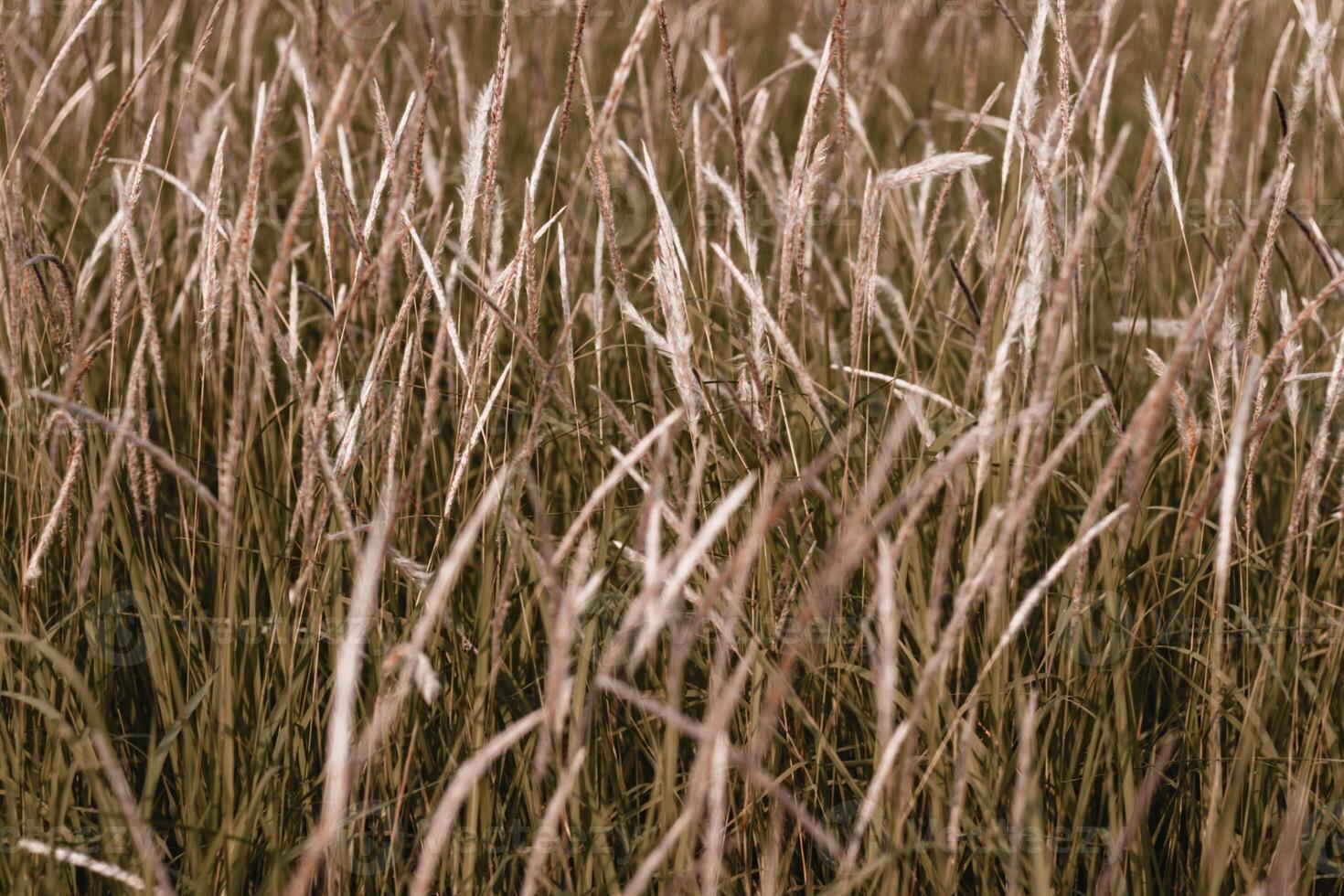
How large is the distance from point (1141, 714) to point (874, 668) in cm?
40

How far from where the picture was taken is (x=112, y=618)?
1296 mm

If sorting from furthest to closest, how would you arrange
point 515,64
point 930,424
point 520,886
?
1. point 515,64
2. point 930,424
3. point 520,886

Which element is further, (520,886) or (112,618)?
(112,618)

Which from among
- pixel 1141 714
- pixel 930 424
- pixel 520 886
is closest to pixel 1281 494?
pixel 930 424

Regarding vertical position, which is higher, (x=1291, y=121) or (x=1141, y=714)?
(x=1291, y=121)

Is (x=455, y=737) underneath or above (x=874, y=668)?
underneath

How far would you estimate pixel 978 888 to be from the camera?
1.12 m

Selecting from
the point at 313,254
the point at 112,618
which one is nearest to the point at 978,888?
the point at 112,618

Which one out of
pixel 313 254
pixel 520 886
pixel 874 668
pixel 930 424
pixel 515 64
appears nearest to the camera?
pixel 874 668

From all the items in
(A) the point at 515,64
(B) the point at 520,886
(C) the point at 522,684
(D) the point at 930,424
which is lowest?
(B) the point at 520,886

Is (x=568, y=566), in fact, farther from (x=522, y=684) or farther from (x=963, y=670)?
(x=963, y=670)

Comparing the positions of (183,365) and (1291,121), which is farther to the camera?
(183,365)

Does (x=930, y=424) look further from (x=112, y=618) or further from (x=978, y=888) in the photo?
(x=112, y=618)

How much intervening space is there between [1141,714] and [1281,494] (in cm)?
71
